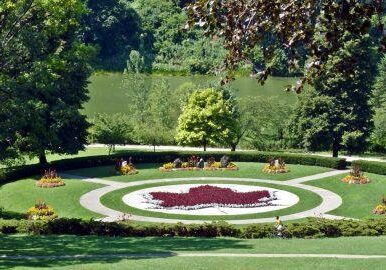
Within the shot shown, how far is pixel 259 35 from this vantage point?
424 inches

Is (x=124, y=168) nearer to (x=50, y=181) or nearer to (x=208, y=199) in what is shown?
(x=50, y=181)

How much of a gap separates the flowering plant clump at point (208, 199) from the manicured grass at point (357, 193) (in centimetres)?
469

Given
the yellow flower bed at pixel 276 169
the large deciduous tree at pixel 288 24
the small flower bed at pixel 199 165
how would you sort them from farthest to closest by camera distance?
the small flower bed at pixel 199 165, the yellow flower bed at pixel 276 169, the large deciduous tree at pixel 288 24

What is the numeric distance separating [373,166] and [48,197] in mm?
24555

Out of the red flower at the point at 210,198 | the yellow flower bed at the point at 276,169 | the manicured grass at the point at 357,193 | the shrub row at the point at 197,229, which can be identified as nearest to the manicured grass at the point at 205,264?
the shrub row at the point at 197,229

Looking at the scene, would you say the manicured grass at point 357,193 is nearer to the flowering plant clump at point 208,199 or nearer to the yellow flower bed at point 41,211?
the flowering plant clump at point 208,199

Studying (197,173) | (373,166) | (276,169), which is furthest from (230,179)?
(373,166)

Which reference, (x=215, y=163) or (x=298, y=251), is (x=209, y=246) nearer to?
(x=298, y=251)

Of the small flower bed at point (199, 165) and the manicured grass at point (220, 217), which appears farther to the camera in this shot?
the small flower bed at point (199, 165)

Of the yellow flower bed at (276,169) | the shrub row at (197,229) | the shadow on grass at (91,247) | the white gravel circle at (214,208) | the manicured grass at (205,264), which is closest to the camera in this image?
the manicured grass at (205,264)

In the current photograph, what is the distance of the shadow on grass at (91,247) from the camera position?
19141 millimetres

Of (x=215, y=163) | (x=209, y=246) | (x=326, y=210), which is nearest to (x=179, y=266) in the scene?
(x=209, y=246)

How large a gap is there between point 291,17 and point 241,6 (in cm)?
102

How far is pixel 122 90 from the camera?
334ft
